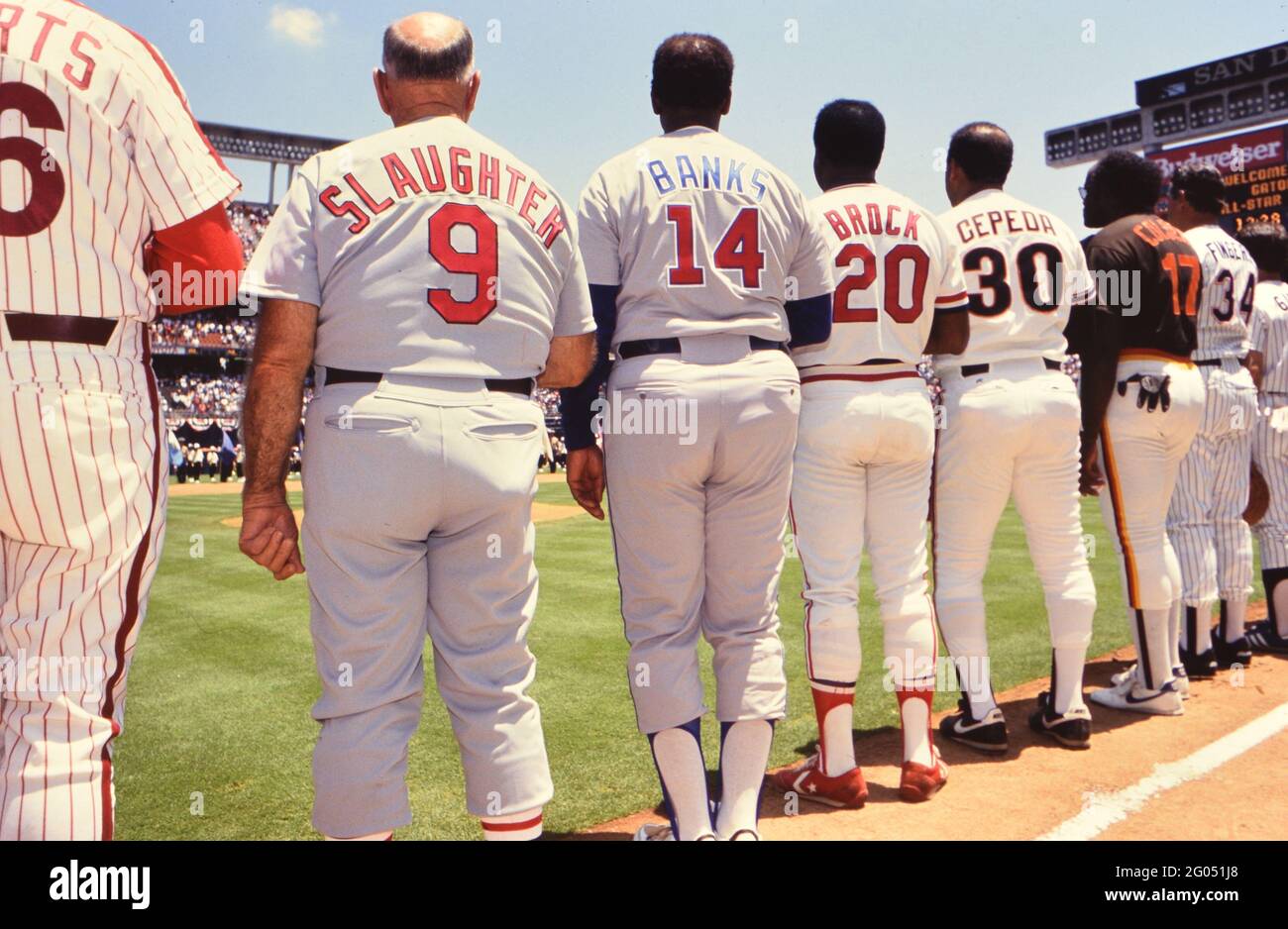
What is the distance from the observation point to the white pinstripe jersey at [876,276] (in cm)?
329

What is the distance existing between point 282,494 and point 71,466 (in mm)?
463

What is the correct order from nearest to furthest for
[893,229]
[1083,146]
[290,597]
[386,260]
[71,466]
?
[71,466] < [386,260] < [893,229] < [290,597] < [1083,146]

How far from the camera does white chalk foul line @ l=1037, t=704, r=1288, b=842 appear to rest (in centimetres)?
290

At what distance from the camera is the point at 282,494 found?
7.24ft

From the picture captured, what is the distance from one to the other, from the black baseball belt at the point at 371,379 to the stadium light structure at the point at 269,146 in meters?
47.7

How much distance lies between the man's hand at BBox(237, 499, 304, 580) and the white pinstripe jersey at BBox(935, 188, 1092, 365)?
266cm

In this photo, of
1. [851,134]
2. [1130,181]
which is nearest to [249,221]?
[1130,181]

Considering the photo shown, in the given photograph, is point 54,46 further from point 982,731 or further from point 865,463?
point 982,731

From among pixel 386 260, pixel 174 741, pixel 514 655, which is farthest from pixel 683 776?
pixel 174 741

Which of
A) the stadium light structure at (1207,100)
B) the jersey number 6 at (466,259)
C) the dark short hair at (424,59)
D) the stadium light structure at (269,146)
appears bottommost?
the jersey number 6 at (466,259)

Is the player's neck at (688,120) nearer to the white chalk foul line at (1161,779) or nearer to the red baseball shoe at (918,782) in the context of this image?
the red baseball shoe at (918,782)

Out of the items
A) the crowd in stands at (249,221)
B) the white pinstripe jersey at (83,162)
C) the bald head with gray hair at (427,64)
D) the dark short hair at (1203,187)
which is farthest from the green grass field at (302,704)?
the crowd in stands at (249,221)

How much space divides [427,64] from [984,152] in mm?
2488

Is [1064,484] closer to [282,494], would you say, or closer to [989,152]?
[989,152]
